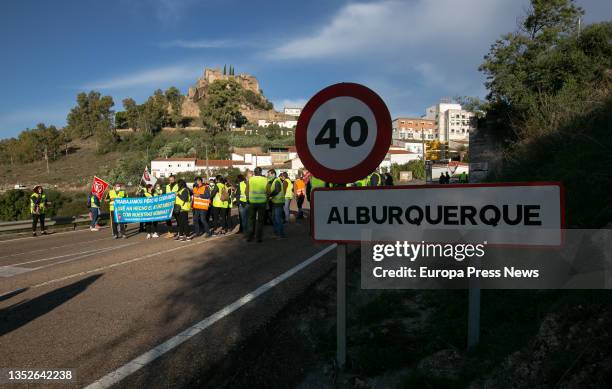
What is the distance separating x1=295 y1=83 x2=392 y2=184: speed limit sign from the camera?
3070mm

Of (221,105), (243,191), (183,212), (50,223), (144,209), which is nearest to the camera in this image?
(183,212)

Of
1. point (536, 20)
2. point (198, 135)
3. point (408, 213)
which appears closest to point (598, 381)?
point (408, 213)

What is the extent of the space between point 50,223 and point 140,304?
558 inches

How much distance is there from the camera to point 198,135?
128625mm

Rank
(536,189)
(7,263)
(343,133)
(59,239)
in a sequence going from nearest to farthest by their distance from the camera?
1. (536,189)
2. (343,133)
3. (7,263)
4. (59,239)

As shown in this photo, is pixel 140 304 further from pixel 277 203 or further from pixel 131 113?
pixel 131 113

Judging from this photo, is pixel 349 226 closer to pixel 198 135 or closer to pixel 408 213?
pixel 408 213

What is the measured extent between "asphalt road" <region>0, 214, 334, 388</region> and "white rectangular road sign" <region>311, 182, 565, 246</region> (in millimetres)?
1619

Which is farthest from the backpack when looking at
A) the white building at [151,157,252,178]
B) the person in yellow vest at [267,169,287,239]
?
the white building at [151,157,252,178]

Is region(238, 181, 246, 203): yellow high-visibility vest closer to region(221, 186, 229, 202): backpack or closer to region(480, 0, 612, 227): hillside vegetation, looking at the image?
region(221, 186, 229, 202): backpack

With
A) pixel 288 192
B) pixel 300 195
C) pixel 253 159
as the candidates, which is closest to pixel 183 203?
pixel 288 192

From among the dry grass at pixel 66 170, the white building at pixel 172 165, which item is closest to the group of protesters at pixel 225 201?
the dry grass at pixel 66 170

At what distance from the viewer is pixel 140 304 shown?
17.5 feet

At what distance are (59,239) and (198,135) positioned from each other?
119 m
